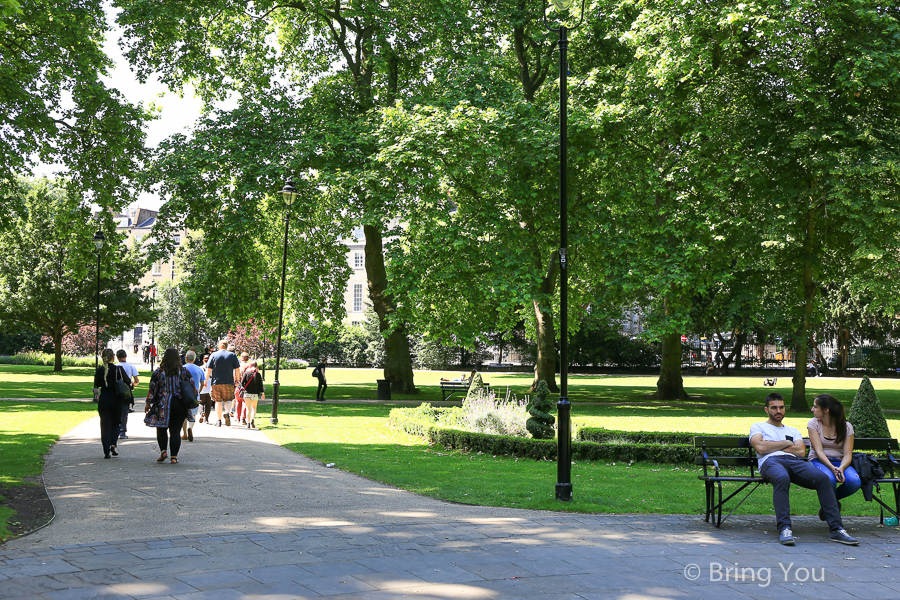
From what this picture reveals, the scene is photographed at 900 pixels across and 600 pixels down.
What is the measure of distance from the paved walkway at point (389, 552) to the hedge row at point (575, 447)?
14.0 ft

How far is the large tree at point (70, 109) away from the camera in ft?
46.8

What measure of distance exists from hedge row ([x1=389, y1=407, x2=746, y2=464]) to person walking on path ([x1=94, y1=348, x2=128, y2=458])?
19.1 ft

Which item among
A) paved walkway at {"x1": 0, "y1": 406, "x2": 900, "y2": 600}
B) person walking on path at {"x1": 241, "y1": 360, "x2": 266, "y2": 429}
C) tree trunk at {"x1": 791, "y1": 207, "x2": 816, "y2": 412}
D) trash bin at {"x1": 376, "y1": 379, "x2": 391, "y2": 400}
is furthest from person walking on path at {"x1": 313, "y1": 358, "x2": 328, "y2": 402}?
paved walkway at {"x1": 0, "y1": 406, "x2": 900, "y2": 600}

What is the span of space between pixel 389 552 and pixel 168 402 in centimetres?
615

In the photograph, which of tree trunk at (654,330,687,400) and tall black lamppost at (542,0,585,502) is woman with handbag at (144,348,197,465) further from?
tree trunk at (654,330,687,400)

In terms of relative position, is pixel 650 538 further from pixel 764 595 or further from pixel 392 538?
pixel 392 538

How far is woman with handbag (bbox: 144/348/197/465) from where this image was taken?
35.3 ft

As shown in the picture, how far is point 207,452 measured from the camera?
12102 millimetres

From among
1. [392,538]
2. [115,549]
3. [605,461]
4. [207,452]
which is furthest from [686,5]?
[115,549]

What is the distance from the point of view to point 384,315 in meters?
27.5

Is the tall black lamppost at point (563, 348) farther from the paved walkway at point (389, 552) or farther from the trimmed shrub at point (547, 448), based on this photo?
the trimmed shrub at point (547, 448)

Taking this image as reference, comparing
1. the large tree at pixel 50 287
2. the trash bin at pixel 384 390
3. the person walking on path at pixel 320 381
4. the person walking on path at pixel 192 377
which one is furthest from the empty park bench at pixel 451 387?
the large tree at pixel 50 287

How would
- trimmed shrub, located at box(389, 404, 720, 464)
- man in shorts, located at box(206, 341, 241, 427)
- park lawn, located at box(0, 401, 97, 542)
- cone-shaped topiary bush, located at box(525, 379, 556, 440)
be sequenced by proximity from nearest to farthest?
park lawn, located at box(0, 401, 97, 542) < trimmed shrub, located at box(389, 404, 720, 464) < cone-shaped topiary bush, located at box(525, 379, 556, 440) < man in shorts, located at box(206, 341, 241, 427)

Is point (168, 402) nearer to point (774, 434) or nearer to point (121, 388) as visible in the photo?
point (121, 388)
